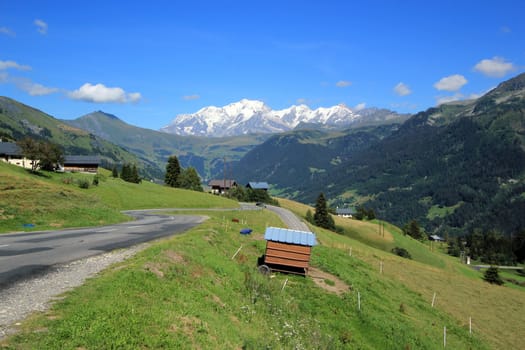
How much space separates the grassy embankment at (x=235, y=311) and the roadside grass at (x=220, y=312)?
0.19 feet

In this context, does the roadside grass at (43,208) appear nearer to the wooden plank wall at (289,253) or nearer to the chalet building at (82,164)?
the wooden plank wall at (289,253)

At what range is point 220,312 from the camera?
1891 cm

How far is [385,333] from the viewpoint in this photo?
2577cm

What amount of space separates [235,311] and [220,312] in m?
1.47

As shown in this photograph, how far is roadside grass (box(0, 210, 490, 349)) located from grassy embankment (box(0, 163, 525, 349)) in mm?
57

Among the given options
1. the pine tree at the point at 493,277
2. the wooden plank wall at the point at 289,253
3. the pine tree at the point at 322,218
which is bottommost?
the pine tree at the point at 493,277

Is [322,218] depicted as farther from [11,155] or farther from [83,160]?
[11,155]

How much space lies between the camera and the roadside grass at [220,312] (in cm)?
1328

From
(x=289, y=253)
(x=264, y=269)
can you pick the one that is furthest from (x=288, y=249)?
(x=264, y=269)

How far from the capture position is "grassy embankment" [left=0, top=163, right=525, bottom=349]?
1348 cm

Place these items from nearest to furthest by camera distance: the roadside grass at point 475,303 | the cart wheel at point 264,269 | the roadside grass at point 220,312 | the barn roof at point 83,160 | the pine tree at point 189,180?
the roadside grass at point 220,312
the cart wheel at point 264,269
the roadside grass at point 475,303
the barn roof at point 83,160
the pine tree at point 189,180

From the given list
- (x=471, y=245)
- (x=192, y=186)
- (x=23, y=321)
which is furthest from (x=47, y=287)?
(x=471, y=245)

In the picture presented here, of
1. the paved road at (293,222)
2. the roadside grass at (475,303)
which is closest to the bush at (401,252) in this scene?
the paved road at (293,222)

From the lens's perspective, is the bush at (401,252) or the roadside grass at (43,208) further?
the bush at (401,252)
